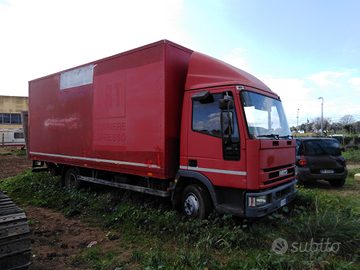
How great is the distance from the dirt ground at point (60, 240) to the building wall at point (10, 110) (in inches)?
1451

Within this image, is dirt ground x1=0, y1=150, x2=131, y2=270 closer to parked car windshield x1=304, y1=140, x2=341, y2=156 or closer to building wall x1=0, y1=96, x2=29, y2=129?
parked car windshield x1=304, y1=140, x2=341, y2=156

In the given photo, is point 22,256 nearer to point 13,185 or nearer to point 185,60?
point 185,60

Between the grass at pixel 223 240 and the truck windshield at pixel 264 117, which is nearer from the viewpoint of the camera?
the grass at pixel 223 240

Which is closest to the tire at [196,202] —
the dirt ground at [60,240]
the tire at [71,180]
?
the dirt ground at [60,240]

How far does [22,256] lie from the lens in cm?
315

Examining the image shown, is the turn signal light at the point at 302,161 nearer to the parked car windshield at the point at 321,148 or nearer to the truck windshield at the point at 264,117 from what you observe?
the parked car windshield at the point at 321,148

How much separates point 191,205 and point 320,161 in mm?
5532

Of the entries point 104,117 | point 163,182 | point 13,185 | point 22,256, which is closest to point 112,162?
point 104,117

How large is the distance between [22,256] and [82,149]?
434 cm

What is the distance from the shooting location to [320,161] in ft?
27.2

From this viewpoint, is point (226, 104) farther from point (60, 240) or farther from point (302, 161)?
point (302, 161)

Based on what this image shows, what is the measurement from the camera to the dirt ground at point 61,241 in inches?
153

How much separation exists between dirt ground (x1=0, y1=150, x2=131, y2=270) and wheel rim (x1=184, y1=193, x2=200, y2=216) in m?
1.44

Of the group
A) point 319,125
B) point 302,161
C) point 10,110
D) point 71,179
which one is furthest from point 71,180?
point 319,125
